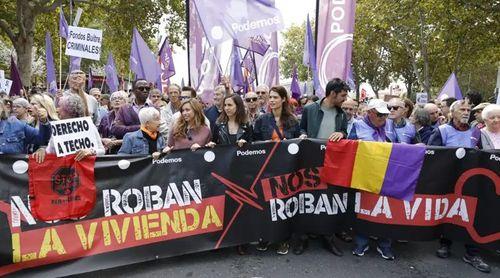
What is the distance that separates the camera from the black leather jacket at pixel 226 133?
16.0 feet

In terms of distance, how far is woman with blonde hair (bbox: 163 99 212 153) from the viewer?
184 inches

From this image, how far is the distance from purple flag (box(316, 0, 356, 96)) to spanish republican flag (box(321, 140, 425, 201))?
4.89 ft

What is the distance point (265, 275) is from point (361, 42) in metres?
28.3

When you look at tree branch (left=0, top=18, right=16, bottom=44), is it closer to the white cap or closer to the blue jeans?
the white cap

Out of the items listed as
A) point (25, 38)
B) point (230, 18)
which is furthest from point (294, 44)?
point (230, 18)

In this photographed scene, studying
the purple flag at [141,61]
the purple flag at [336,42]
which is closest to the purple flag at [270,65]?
the purple flag at [141,61]

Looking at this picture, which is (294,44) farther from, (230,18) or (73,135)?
(73,135)

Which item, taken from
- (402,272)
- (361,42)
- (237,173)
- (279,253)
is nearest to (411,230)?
(402,272)

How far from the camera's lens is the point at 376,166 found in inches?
181

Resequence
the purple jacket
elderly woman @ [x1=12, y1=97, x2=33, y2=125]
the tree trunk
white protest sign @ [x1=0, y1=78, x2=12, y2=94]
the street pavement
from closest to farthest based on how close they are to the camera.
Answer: the street pavement
elderly woman @ [x1=12, y1=97, x2=33, y2=125]
the purple jacket
white protest sign @ [x1=0, y1=78, x2=12, y2=94]
the tree trunk

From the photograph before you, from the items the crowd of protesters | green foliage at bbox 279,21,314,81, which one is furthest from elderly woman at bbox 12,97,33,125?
green foliage at bbox 279,21,314,81

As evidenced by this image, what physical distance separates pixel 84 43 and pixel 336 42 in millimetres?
5371

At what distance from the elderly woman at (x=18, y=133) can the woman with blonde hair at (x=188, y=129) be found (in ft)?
4.82

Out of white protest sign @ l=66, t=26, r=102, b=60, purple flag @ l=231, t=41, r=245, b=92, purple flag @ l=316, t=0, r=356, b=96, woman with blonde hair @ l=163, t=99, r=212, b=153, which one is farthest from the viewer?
white protest sign @ l=66, t=26, r=102, b=60
